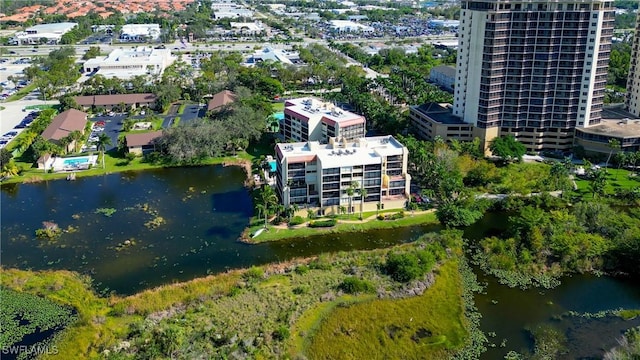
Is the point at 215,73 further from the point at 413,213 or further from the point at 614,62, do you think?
the point at 614,62

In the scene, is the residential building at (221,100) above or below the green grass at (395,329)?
above

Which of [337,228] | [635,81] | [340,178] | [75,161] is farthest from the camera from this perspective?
[635,81]

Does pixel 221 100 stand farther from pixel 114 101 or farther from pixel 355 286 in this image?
pixel 355 286

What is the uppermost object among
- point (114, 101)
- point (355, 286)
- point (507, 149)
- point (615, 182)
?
point (114, 101)

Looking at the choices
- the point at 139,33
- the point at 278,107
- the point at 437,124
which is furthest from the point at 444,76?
the point at 139,33

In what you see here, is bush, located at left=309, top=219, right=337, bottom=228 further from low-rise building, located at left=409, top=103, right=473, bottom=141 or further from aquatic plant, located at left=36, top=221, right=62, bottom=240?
low-rise building, located at left=409, top=103, right=473, bottom=141

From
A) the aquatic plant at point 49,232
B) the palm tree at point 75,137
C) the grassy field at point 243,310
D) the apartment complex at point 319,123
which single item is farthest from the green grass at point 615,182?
the palm tree at point 75,137

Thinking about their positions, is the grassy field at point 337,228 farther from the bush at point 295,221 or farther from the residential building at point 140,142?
the residential building at point 140,142
